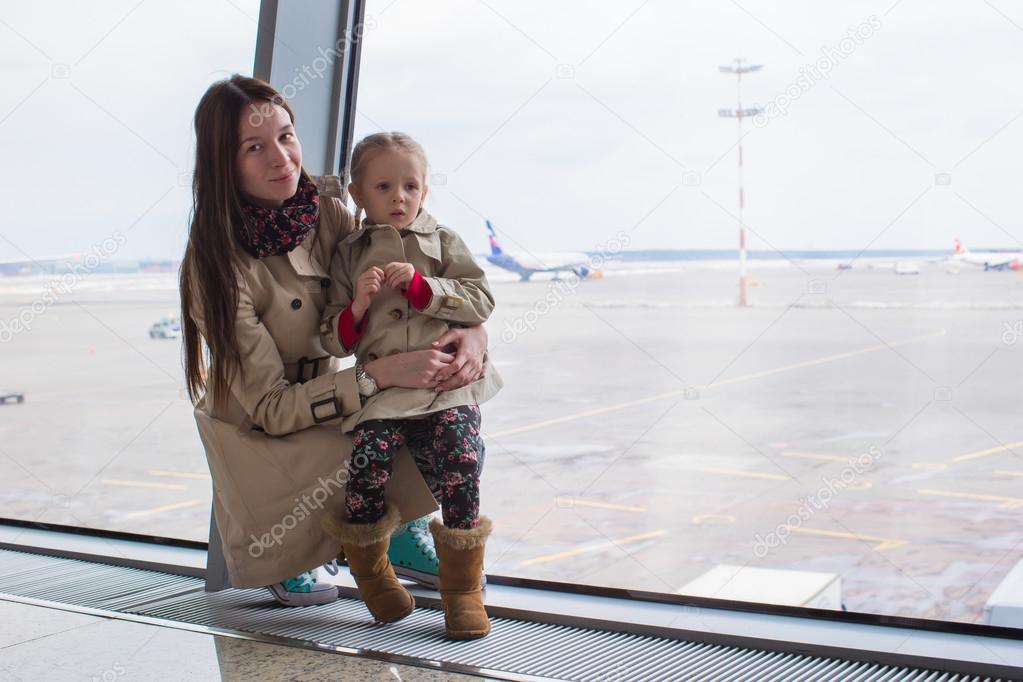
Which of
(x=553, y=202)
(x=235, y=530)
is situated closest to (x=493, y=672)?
(x=235, y=530)

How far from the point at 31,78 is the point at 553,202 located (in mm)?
1817

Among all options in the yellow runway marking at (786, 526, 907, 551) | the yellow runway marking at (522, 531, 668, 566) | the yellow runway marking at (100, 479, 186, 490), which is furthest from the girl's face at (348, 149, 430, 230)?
the yellow runway marking at (786, 526, 907, 551)

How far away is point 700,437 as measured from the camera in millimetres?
9188

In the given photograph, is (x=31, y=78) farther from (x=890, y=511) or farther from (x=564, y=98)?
(x=890, y=511)

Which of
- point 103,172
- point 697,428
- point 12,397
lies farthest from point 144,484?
point 697,428

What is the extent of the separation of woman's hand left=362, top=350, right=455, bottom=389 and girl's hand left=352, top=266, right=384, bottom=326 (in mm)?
115

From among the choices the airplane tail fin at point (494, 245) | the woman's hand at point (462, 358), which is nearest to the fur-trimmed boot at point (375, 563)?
the woman's hand at point (462, 358)

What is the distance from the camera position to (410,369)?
179 cm

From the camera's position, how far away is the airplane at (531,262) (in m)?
2.77

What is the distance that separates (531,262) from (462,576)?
1290mm

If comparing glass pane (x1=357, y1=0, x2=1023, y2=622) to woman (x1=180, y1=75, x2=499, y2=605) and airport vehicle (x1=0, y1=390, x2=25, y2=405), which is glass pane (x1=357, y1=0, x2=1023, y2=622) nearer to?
woman (x1=180, y1=75, x2=499, y2=605)

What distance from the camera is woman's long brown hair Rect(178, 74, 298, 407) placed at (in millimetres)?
1816

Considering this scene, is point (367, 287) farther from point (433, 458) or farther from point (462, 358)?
point (433, 458)

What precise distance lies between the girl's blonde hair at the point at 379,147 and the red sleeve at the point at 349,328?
27 cm
